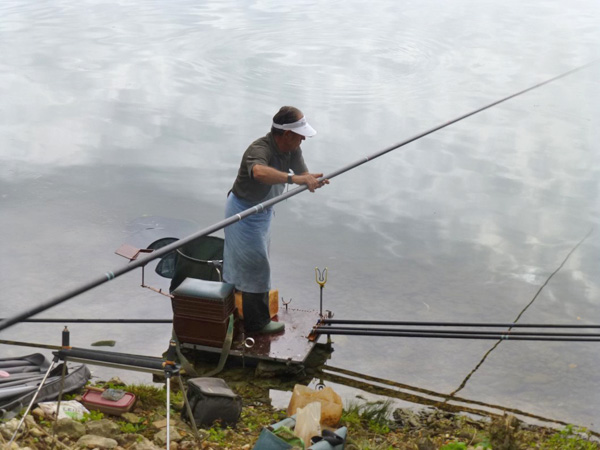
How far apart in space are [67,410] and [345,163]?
277 inches

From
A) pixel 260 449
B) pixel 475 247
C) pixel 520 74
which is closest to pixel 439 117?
pixel 520 74

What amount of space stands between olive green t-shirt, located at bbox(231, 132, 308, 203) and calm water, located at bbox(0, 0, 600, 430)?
1.55m

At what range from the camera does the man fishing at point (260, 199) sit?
613cm

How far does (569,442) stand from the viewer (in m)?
5.57

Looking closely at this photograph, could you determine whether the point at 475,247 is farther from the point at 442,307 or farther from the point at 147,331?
the point at 147,331

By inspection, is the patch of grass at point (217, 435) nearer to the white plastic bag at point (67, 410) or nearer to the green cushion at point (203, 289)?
the white plastic bag at point (67, 410)

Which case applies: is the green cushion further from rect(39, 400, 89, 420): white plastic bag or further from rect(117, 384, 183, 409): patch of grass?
rect(39, 400, 89, 420): white plastic bag

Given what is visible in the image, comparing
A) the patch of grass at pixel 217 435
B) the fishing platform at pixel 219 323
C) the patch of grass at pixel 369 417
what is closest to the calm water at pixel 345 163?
the fishing platform at pixel 219 323

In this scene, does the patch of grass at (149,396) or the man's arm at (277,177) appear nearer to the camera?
the patch of grass at (149,396)

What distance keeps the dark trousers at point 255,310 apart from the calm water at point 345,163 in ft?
2.53

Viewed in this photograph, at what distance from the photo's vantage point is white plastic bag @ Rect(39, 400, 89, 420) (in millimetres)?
5141

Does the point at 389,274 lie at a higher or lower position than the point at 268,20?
lower

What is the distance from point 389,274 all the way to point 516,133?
5.55m

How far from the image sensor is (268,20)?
64.5 ft
